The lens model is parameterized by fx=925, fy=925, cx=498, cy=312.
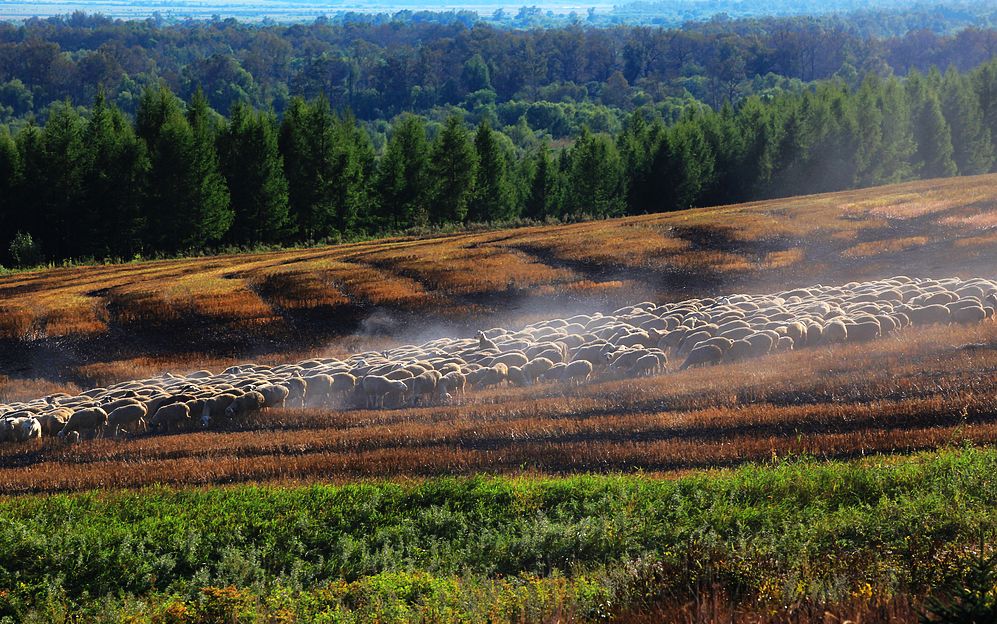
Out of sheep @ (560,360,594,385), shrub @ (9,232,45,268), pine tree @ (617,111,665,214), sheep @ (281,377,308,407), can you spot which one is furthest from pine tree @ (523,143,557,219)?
sheep @ (281,377,308,407)

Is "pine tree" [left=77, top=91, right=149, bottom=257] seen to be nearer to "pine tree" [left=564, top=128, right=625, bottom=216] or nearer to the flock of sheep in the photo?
"pine tree" [left=564, top=128, right=625, bottom=216]

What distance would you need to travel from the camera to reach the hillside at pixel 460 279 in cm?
3388

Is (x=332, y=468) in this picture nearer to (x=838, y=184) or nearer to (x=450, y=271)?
(x=450, y=271)

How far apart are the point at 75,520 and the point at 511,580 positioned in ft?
24.3

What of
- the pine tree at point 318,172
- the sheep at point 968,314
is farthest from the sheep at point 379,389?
the pine tree at point 318,172

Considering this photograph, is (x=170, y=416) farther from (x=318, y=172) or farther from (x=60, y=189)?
(x=318, y=172)

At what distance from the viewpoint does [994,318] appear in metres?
24.9

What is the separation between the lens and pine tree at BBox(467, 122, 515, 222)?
9175cm

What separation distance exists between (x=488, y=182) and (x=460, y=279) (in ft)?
179

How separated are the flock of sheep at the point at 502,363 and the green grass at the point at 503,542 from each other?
23.5 feet

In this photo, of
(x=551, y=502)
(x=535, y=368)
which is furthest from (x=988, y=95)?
(x=551, y=502)

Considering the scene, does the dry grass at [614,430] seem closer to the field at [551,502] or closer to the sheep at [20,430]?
the field at [551,502]

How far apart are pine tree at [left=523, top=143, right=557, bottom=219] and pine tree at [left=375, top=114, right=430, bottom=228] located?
54.4ft

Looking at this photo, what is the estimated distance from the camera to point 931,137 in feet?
352
